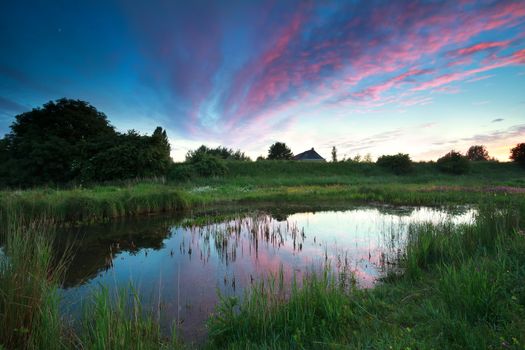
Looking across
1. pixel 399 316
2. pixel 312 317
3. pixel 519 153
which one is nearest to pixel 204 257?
pixel 312 317

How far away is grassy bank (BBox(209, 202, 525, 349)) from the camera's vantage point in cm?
278

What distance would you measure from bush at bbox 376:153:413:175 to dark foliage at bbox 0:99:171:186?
120 feet

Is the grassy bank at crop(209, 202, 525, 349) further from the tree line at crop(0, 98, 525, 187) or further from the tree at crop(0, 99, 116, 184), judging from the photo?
the tree at crop(0, 99, 116, 184)

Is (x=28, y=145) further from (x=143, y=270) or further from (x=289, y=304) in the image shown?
(x=289, y=304)

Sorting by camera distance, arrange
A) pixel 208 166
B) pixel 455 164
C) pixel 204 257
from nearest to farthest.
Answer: pixel 204 257 → pixel 208 166 → pixel 455 164

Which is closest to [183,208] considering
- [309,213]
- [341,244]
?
[309,213]

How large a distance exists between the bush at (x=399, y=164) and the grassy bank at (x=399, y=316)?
4392 cm

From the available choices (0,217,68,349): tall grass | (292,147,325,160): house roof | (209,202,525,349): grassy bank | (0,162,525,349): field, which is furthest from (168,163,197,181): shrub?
(292,147,325,160): house roof

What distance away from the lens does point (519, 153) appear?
49.7m

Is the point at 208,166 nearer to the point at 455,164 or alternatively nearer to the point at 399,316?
the point at 399,316

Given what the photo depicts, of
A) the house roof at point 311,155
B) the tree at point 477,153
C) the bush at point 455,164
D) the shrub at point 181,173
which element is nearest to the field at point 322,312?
the shrub at point 181,173

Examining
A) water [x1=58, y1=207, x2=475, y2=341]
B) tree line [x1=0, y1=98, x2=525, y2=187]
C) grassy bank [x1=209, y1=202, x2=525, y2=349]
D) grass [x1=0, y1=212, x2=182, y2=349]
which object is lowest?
water [x1=58, y1=207, x2=475, y2=341]

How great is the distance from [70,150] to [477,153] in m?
103

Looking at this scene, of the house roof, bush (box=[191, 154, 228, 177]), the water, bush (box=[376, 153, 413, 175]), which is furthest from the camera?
the house roof
